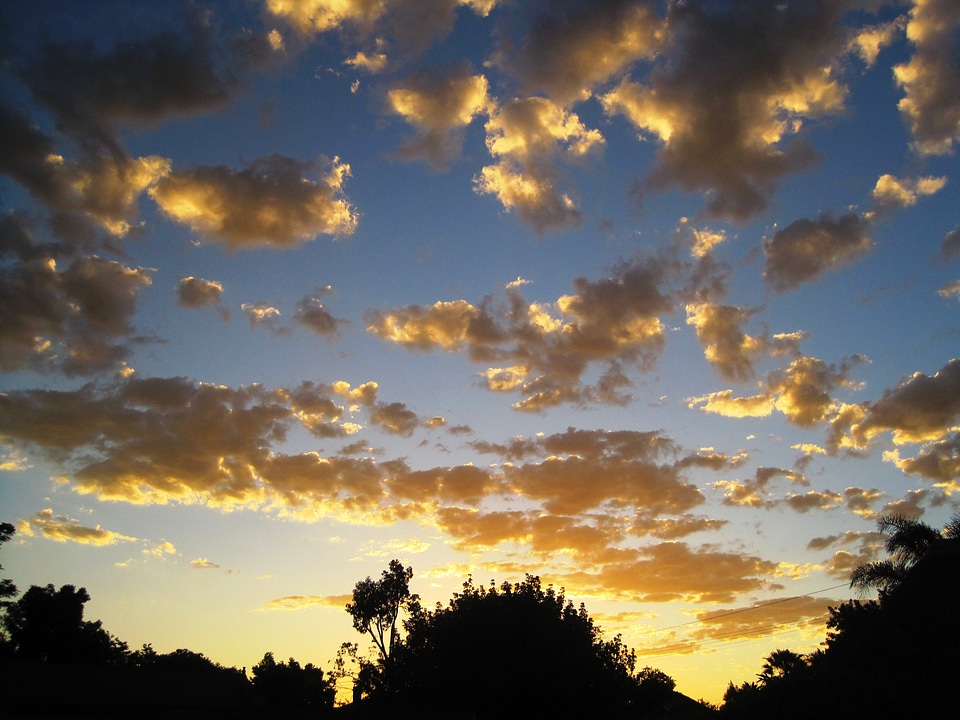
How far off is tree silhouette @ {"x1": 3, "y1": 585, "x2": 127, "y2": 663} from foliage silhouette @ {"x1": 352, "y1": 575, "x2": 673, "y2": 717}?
43716 mm

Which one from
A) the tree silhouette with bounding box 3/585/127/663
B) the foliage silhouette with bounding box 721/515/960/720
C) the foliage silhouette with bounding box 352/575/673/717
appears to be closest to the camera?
the foliage silhouette with bounding box 721/515/960/720

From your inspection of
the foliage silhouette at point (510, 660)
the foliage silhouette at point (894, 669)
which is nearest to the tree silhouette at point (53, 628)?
the foliage silhouette at point (510, 660)

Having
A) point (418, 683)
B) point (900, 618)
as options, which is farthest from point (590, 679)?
point (900, 618)

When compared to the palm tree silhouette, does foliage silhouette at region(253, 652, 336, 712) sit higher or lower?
lower

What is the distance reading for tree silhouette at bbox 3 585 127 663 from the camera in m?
62.2

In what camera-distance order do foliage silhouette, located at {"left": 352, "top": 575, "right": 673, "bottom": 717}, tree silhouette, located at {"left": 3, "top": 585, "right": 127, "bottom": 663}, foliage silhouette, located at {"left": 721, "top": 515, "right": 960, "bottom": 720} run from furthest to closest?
tree silhouette, located at {"left": 3, "top": 585, "right": 127, "bottom": 663} < foliage silhouette, located at {"left": 352, "top": 575, "right": 673, "bottom": 717} < foliage silhouette, located at {"left": 721, "top": 515, "right": 960, "bottom": 720}

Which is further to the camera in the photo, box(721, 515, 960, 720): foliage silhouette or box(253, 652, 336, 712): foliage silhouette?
box(253, 652, 336, 712): foliage silhouette

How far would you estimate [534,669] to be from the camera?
34.4 metres

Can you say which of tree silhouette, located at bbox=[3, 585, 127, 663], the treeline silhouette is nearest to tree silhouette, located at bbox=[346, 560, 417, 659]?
the treeline silhouette

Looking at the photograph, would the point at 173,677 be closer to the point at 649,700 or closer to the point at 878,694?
the point at 878,694

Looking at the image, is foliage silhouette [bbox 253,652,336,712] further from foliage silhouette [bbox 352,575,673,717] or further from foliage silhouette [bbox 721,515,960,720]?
foliage silhouette [bbox 721,515,960,720]

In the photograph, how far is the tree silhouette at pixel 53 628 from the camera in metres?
62.2

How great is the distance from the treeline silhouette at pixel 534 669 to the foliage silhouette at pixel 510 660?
7 cm

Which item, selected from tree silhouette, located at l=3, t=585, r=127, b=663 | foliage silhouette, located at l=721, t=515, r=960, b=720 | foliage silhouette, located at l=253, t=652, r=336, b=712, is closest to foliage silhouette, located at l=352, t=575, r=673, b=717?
foliage silhouette, located at l=721, t=515, r=960, b=720
